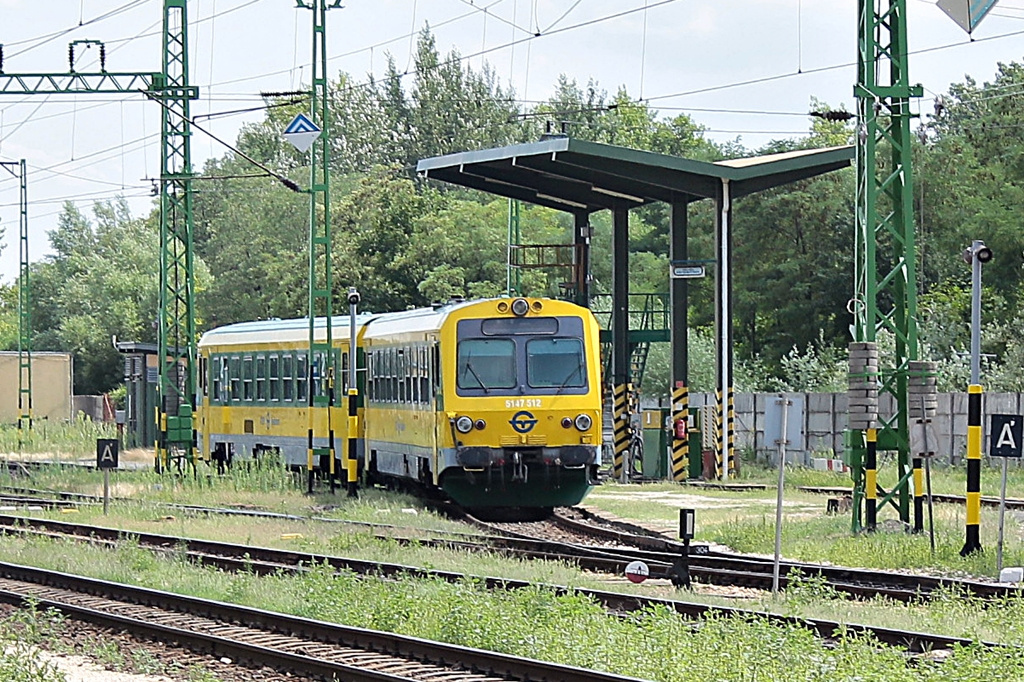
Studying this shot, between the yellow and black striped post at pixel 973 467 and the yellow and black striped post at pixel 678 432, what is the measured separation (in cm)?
1616

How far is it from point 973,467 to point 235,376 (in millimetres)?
20344

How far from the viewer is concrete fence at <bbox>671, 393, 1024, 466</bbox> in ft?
116

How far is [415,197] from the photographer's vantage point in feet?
217

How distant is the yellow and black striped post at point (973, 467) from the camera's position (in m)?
17.7

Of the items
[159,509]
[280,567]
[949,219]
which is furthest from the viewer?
[949,219]

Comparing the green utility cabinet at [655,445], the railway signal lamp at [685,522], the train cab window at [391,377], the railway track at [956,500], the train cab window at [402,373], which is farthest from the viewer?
the green utility cabinet at [655,445]

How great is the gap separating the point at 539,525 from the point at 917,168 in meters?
41.8

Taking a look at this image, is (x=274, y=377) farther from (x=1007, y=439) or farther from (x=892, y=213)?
(x=1007, y=439)

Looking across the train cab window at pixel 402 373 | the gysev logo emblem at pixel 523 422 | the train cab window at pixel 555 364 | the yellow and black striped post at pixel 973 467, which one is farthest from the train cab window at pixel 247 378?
the yellow and black striped post at pixel 973 467

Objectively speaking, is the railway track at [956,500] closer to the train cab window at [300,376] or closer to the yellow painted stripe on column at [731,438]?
the yellow painted stripe on column at [731,438]

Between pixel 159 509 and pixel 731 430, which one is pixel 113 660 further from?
pixel 731 430

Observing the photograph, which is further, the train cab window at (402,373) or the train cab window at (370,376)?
the train cab window at (370,376)

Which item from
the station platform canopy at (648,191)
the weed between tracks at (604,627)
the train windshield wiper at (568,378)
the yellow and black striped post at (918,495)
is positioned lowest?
the weed between tracks at (604,627)

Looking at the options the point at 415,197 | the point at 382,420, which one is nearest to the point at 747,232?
the point at 415,197
